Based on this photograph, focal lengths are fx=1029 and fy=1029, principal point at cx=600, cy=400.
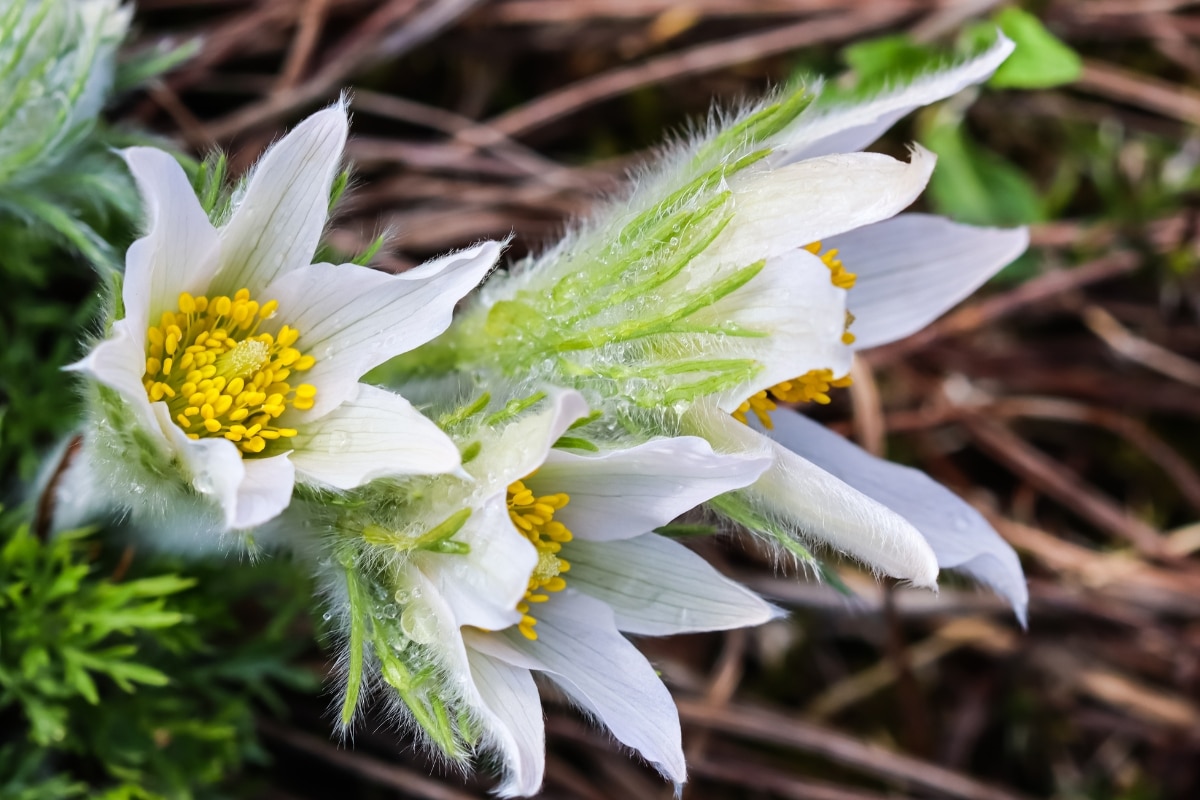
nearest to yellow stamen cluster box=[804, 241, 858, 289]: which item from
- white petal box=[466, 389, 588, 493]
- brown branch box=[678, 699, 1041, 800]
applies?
white petal box=[466, 389, 588, 493]

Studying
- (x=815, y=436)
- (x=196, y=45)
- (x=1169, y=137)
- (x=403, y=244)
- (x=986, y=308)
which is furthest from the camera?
(x=1169, y=137)

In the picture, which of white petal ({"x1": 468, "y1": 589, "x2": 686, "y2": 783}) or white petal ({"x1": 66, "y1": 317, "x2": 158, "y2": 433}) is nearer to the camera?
white petal ({"x1": 66, "y1": 317, "x2": 158, "y2": 433})

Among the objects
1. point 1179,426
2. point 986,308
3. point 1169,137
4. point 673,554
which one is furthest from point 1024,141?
point 673,554

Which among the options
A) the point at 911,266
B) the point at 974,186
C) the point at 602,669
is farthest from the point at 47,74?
the point at 974,186

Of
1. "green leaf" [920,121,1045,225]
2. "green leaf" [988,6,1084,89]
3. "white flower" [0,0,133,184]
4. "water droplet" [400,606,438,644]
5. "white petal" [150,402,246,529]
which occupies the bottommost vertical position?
"green leaf" [920,121,1045,225]

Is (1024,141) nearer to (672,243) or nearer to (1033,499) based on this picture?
(1033,499)

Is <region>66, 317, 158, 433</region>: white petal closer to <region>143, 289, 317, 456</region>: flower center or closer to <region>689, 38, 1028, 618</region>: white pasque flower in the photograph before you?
<region>143, 289, 317, 456</region>: flower center

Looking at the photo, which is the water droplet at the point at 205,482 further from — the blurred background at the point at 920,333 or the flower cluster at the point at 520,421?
the blurred background at the point at 920,333
